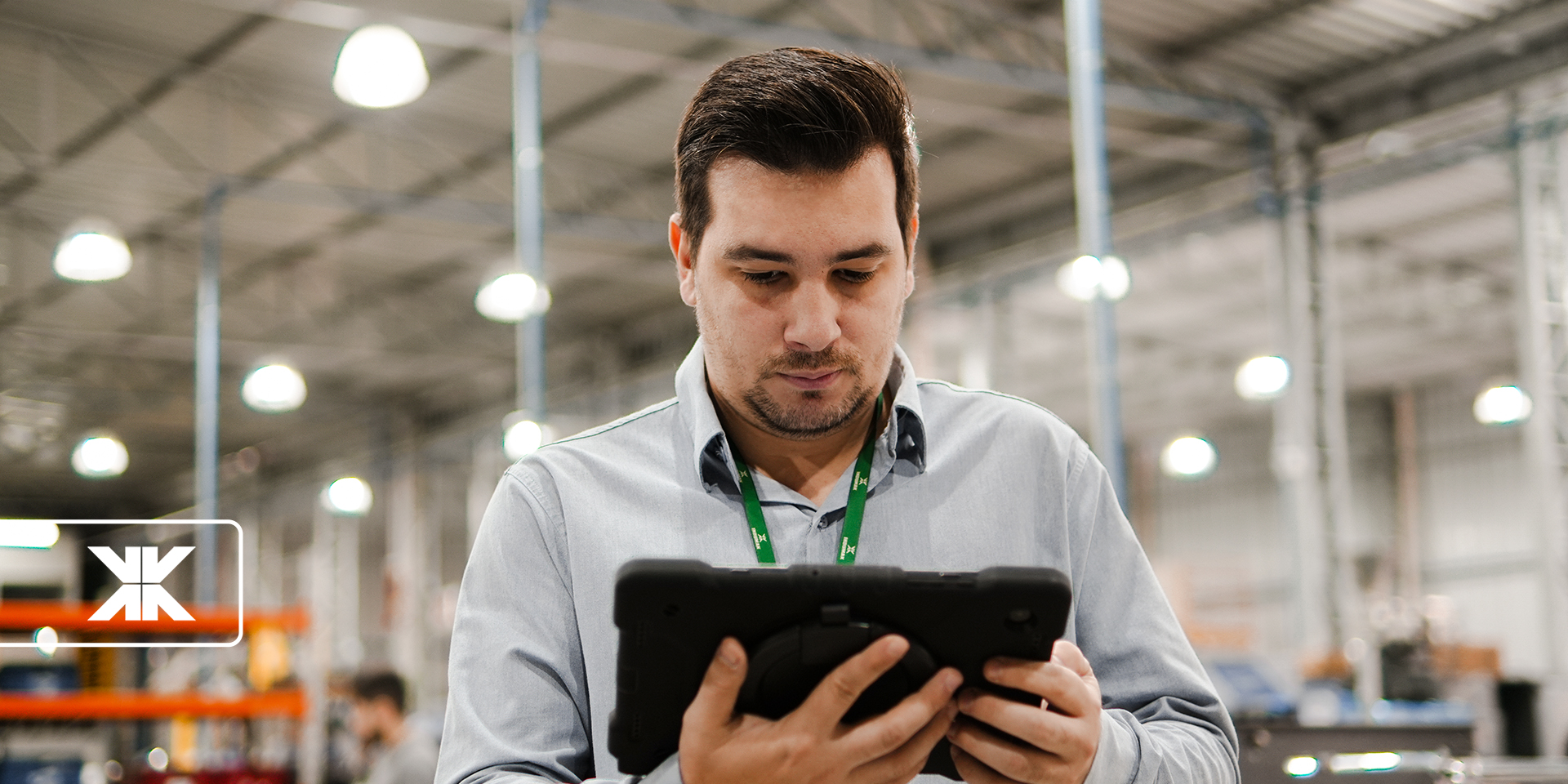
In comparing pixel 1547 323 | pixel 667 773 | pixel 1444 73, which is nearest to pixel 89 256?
pixel 667 773

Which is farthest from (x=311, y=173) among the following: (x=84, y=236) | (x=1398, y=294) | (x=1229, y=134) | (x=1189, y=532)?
(x=1189, y=532)

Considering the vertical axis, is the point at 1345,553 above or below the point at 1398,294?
below

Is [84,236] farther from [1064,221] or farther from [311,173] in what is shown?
[1064,221]

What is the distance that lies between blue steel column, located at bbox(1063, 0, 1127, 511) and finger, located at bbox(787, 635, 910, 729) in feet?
15.5

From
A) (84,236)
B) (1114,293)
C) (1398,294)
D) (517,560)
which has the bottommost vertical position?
(517,560)

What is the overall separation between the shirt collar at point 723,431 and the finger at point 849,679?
40cm

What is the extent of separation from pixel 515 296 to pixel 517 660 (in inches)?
311

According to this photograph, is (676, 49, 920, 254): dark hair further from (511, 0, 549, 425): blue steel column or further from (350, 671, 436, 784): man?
(511, 0, 549, 425): blue steel column

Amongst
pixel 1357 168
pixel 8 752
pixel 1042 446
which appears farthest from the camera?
pixel 1357 168

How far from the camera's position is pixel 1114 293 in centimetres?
576

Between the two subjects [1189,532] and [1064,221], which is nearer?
[1064,221]

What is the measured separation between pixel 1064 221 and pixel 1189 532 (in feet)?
42.3

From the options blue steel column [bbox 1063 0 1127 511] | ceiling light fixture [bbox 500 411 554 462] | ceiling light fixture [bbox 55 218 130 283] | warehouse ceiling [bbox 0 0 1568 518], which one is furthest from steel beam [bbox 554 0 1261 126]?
ceiling light fixture [bbox 55 218 130 283]

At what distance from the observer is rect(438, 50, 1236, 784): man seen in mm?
1337
